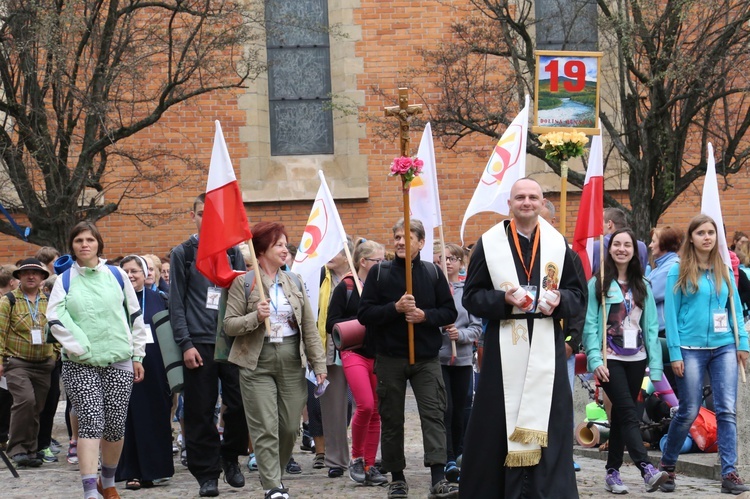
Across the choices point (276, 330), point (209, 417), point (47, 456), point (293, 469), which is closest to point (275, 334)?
point (276, 330)

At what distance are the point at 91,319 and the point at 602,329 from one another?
3547 mm

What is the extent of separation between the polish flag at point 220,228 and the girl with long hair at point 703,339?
313 centimetres

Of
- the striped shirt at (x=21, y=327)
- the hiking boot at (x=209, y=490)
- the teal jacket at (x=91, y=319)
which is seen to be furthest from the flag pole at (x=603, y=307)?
the striped shirt at (x=21, y=327)

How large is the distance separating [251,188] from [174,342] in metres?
9.81

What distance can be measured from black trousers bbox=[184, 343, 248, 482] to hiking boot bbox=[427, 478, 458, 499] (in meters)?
1.55

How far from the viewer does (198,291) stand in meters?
8.98

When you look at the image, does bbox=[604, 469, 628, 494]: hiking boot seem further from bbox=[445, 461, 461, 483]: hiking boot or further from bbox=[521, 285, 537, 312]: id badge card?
bbox=[521, 285, 537, 312]: id badge card

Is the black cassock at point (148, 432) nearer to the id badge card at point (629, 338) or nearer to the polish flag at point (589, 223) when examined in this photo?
the polish flag at point (589, 223)

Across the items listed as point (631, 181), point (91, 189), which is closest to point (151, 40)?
point (91, 189)

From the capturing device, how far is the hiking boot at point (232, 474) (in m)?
9.06

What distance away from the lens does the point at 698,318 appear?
868 centimetres

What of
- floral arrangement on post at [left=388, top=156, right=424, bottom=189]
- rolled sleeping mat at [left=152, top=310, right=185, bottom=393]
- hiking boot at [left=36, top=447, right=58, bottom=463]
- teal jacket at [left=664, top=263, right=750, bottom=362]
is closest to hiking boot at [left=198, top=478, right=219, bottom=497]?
rolled sleeping mat at [left=152, top=310, right=185, bottom=393]

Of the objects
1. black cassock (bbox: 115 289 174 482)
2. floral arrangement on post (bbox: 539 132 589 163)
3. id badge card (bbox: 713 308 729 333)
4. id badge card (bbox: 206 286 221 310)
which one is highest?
floral arrangement on post (bbox: 539 132 589 163)

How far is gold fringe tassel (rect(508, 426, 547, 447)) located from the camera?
683 cm
